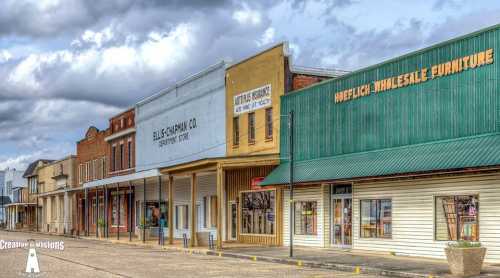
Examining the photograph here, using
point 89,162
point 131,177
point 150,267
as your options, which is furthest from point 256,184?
point 89,162

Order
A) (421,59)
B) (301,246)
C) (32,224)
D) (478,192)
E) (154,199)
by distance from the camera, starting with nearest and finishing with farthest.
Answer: (478,192) → (421,59) → (301,246) → (154,199) → (32,224)

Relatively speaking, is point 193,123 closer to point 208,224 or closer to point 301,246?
point 208,224

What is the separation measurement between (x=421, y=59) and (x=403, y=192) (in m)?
4.39

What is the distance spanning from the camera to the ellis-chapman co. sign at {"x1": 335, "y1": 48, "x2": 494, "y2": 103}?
22938 mm

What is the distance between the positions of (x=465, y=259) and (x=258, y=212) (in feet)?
56.0

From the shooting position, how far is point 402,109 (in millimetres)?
26328

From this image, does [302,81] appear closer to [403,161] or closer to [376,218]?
[376,218]

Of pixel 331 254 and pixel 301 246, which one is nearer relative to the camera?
pixel 331 254

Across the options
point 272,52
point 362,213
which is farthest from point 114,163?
point 362,213

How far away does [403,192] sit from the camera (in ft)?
84.7

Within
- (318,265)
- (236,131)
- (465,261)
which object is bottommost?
(318,265)

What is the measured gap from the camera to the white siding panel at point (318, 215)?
30.7m

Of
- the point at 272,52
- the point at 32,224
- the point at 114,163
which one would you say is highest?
the point at 272,52

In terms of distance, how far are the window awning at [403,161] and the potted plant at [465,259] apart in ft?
8.31
